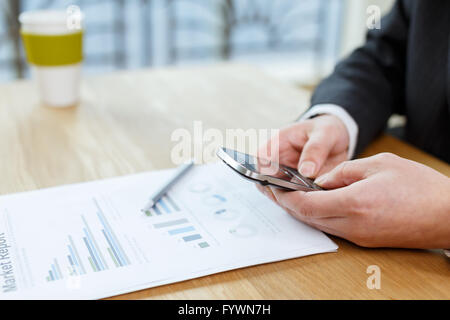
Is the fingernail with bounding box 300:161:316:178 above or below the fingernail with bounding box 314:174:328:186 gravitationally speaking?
below

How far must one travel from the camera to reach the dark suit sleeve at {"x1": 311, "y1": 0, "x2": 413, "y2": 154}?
0.84 meters

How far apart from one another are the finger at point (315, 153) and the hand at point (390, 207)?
0.10m

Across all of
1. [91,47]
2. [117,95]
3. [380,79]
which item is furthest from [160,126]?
[91,47]

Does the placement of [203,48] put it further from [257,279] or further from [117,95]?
[257,279]

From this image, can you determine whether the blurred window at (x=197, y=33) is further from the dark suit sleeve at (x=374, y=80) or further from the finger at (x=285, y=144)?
the finger at (x=285, y=144)

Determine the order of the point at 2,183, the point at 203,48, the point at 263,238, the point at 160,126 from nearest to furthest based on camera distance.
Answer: the point at 263,238
the point at 2,183
the point at 160,126
the point at 203,48

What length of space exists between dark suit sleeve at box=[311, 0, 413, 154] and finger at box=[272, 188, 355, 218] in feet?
0.90

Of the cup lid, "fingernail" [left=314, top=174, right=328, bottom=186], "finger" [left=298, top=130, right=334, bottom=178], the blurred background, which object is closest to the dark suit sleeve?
"finger" [left=298, top=130, right=334, bottom=178]

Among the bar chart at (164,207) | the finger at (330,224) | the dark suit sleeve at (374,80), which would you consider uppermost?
the dark suit sleeve at (374,80)

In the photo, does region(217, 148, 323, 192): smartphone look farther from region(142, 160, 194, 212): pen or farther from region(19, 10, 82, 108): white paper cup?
region(19, 10, 82, 108): white paper cup

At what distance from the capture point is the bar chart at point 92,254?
0.51 metres

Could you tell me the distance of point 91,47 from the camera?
2604 millimetres

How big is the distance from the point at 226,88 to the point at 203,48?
1.72 meters

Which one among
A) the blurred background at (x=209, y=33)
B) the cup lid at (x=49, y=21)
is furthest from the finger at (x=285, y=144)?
the blurred background at (x=209, y=33)
